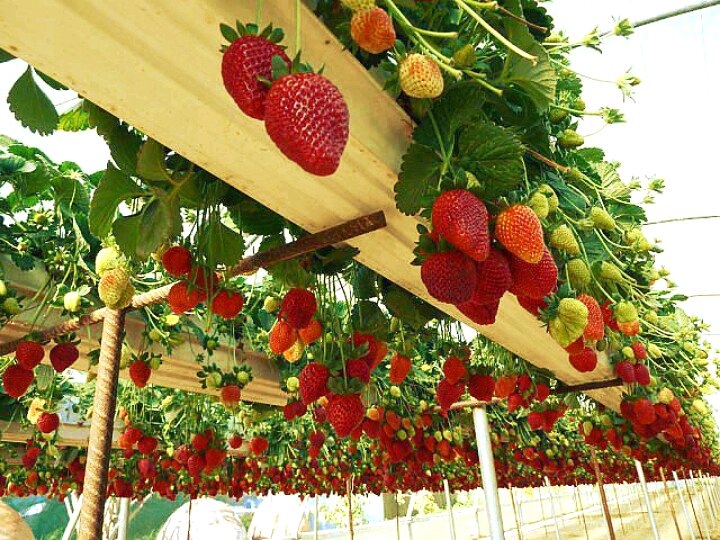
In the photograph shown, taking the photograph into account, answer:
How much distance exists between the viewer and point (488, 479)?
390 cm

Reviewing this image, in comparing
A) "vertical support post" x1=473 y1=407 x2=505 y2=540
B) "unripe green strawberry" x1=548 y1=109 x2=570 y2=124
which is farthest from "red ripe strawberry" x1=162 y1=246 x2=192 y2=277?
"vertical support post" x1=473 y1=407 x2=505 y2=540

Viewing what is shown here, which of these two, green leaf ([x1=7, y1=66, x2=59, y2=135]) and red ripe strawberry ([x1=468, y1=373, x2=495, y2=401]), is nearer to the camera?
green leaf ([x1=7, y1=66, x2=59, y2=135])

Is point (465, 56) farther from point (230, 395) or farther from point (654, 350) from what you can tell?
point (654, 350)

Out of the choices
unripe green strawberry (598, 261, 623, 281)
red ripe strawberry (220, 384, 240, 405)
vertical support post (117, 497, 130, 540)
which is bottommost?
vertical support post (117, 497, 130, 540)

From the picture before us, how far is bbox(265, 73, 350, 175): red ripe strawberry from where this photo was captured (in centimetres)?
48

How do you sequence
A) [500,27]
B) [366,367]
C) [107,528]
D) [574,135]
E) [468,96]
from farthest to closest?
[107,528], [366,367], [574,135], [500,27], [468,96]

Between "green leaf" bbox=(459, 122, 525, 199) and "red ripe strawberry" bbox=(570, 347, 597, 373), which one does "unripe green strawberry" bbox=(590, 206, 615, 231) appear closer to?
"red ripe strawberry" bbox=(570, 347, 597, 373)

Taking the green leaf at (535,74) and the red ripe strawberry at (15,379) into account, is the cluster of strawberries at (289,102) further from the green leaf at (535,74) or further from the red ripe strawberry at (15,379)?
the red ripe strawberry at (15,379)

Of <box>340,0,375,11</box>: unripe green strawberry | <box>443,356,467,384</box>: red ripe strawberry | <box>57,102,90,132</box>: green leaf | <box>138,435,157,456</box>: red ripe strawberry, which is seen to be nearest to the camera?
<box>340,0,375,11</box>: unripe green strawberry

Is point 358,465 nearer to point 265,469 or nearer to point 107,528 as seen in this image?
point 265,469

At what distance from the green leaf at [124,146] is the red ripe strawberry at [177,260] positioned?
0.73ft

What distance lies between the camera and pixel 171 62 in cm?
72

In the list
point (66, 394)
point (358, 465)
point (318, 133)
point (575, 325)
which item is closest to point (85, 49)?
point (318, 133)

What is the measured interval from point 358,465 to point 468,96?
636cm
